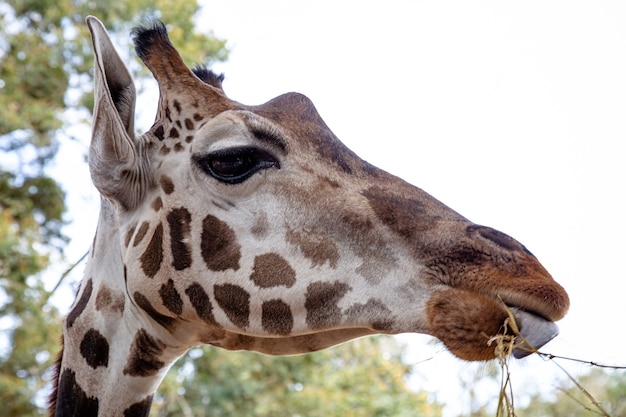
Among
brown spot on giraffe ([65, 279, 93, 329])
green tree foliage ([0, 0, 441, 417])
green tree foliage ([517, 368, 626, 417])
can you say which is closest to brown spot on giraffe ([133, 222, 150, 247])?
brown spot on giraffe ([65, 279, 93, 329])

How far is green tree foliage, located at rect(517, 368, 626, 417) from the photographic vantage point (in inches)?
98.2

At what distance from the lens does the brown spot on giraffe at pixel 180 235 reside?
2.45 m

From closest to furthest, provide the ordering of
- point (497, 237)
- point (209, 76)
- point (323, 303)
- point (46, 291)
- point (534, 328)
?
point (534, 328) → point (497, 237) → point (323, 303) → point (209, 76) → point (46, 291)

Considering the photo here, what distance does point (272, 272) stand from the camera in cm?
232

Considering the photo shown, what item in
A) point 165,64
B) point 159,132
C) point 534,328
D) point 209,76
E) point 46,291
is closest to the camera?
point 534,328

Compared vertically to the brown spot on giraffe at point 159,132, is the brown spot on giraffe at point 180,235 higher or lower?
lower

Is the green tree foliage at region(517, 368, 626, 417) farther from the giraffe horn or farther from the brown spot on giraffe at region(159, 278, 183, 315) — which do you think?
the giraffe horn

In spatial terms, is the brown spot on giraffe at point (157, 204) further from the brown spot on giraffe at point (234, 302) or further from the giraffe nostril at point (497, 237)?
the giraffe nostril at point (497, 237)

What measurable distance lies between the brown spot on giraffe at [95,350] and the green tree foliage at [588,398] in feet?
5.39

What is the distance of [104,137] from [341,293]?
3.58 ft

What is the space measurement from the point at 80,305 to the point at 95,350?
0.76ft

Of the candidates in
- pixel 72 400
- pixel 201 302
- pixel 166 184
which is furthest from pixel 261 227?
pixel 72 400

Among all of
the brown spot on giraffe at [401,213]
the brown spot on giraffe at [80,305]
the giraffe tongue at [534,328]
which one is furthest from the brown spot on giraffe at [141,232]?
the giraffe tongue at [534,328]

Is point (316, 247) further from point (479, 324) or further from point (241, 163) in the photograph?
point (479, 324)
